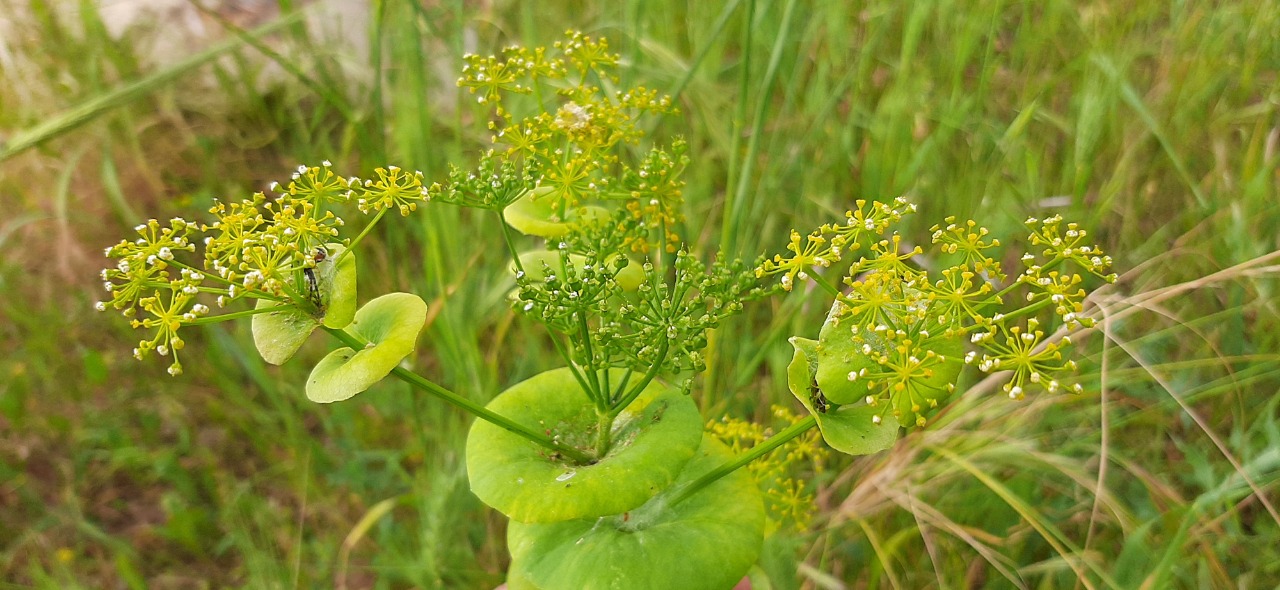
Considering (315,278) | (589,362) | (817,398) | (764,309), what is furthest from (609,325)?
(764,309)

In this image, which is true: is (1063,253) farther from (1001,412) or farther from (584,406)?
(1001,412)

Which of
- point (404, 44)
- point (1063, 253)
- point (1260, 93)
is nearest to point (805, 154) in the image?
point (404, 44)

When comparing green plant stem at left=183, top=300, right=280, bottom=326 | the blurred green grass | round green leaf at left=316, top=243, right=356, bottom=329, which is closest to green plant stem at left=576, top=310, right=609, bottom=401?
round green leaf at left=316, top=243, right=356, bottom=329

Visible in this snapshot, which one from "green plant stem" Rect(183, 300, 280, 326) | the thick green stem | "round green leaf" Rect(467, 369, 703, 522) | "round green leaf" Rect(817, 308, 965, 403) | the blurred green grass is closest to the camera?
"green plant stem" Rect(183, 300, 280, 326)

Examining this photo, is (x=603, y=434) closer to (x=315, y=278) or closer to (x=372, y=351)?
(x=372, y=351)

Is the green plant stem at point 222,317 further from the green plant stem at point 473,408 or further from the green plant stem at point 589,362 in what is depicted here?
the green plant stem at point 589,362

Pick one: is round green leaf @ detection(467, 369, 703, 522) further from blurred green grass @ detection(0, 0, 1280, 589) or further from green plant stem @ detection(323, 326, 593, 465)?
blurred green grass @ detection(0, 0, 1280, 589)
